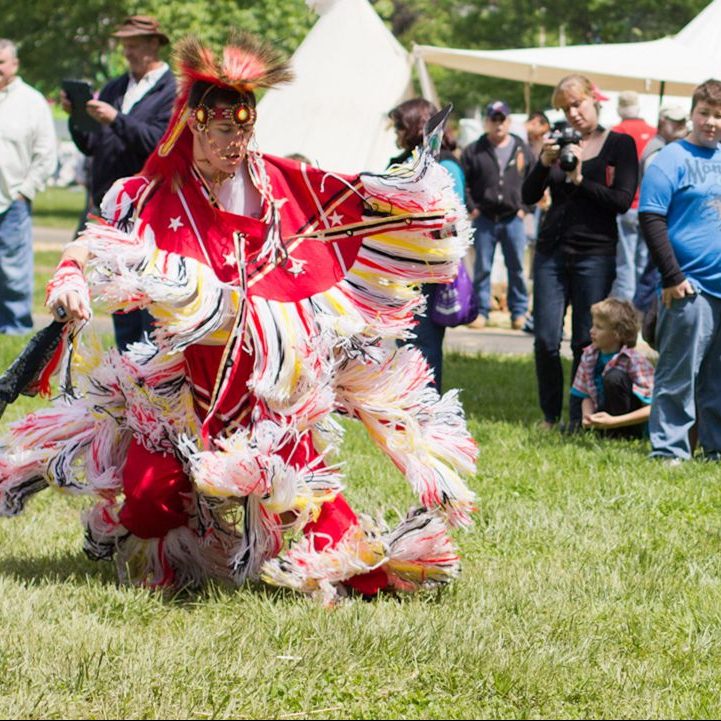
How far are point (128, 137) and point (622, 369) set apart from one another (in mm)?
3213

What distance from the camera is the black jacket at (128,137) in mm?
8516

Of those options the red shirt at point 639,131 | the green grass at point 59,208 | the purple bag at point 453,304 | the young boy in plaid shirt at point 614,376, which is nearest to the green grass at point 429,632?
the purple bag at point 453,304

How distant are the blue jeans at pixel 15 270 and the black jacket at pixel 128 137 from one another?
9.45 ft

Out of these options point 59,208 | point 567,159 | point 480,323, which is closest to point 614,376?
point 567,159

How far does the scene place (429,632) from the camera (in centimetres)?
428

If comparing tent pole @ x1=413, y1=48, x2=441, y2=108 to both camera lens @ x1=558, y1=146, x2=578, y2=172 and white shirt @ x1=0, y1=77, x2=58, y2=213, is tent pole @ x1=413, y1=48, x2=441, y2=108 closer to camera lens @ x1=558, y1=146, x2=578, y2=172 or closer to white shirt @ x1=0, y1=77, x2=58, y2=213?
white shirt @ x1=0, y1=77, x2=58, y2=213

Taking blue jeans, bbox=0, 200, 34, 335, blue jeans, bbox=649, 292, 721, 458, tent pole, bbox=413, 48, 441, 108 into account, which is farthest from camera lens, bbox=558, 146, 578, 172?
tent pole, bbox=413, 48, 441, 108

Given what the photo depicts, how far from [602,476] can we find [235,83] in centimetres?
305

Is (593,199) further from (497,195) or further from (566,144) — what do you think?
(497,195)

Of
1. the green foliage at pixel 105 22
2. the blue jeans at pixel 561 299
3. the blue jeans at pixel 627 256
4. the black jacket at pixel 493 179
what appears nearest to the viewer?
the blue jeans at pixel 561 299

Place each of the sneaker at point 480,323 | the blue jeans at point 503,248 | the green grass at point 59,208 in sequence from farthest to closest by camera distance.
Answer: the green grass at point 59,208, the sneaker at point 480,323, the blue jeans at point 503,248

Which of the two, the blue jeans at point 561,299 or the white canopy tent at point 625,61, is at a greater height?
the white canopy tent at point 625,61

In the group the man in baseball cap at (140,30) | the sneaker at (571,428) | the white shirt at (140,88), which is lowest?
the sneaker at (571,428)

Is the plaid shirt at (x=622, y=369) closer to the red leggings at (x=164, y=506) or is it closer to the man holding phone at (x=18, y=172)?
the red leggings at (x=164, y=506)
